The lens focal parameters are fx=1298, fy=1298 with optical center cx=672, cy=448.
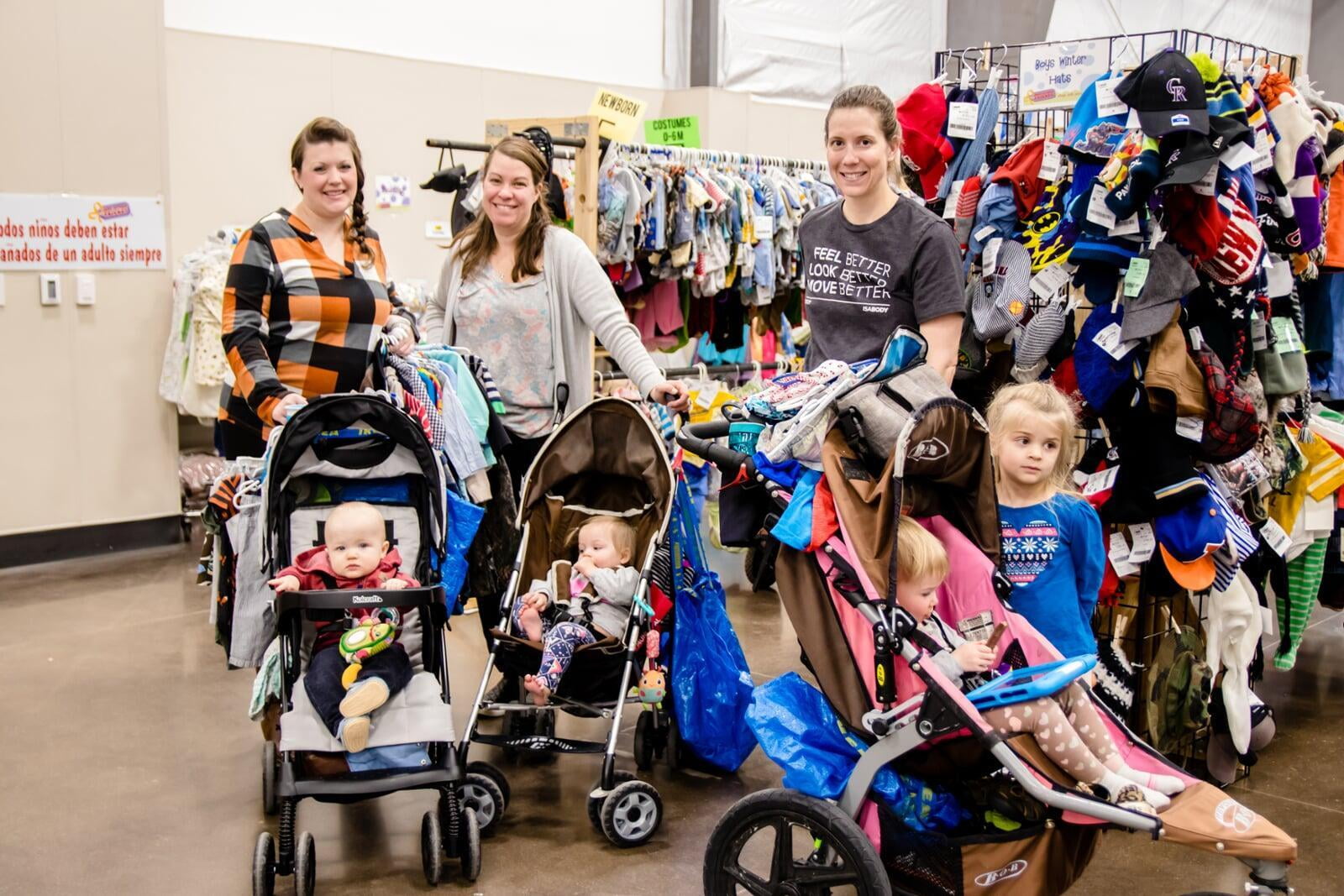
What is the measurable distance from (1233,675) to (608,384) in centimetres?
303

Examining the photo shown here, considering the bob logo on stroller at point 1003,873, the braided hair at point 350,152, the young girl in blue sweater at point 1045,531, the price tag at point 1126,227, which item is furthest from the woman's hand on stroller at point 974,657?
the braided hair at point 350,152

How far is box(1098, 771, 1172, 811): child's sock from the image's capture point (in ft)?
7.86

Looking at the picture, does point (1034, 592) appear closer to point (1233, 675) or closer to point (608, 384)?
point (1233, 675)

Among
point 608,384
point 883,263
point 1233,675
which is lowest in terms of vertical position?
point 1233,675

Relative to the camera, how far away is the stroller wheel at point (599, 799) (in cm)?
332

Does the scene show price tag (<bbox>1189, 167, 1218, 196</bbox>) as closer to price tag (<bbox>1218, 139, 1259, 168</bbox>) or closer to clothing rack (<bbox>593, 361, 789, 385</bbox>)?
price tag (<bbox>1218, 139, 1259, 168</bbox>)

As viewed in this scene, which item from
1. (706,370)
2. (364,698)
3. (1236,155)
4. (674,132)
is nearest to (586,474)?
(364,698)

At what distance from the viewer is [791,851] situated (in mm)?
2604

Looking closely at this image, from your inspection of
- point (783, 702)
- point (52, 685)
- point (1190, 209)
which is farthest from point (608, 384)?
point (783, 702)

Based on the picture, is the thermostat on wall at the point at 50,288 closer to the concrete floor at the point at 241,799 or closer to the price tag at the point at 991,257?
the concrete floor at the point at 241,799

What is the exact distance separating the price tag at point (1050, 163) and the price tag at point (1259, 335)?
2.37 feet

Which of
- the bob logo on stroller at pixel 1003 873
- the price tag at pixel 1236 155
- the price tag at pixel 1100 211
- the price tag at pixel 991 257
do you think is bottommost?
the bob logo on stroller at pixel 1003 873

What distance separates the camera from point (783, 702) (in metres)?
2.66

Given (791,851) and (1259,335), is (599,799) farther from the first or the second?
(1259,335)
